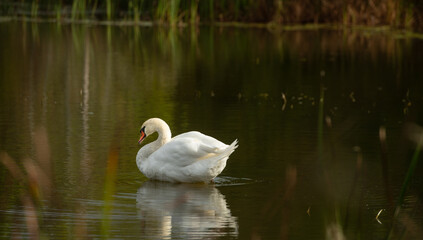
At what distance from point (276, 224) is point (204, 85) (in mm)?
8570

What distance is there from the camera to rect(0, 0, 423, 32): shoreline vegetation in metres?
24.9

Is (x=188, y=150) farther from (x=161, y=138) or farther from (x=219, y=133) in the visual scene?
(x=219, y=133)

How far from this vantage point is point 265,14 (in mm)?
27391

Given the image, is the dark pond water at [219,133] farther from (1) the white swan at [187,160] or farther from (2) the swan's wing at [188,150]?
(2) the swan's wing at [188,150]

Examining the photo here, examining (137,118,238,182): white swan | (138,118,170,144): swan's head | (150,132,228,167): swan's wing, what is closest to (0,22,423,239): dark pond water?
(137,118,238,182): white swan

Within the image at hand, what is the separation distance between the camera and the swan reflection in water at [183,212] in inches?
246

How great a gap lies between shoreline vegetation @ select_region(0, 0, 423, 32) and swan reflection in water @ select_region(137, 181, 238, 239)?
1727 centimetres

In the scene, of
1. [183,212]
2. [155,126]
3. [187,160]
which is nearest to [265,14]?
[155,126]

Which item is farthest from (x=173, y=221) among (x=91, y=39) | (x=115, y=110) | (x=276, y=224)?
(x=91, y=39)

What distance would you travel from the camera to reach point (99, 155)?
905cm

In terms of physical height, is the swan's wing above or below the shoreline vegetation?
above

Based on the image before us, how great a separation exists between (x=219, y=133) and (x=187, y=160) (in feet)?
8.40

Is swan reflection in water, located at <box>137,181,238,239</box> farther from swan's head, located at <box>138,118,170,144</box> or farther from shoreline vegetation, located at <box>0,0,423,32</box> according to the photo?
shoreline vegetation, located at <box>0,0,423,32</box>

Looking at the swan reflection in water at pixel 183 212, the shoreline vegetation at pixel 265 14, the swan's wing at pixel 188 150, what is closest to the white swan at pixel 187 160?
the swan's wing at pixel 188 150
